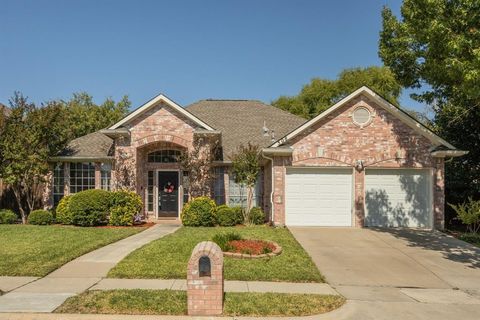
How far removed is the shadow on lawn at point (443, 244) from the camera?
12055mm

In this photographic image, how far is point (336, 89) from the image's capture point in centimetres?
4275

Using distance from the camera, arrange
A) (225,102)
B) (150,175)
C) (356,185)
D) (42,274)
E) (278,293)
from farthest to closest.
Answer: (225,102) → (150,175) → (356,185) → (42,274) → (278,293)

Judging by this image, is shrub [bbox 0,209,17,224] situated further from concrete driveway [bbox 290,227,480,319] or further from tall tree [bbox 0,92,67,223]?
concrete driveway [bbox 290,227,480,319]

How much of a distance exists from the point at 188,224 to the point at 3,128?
915 centimetres

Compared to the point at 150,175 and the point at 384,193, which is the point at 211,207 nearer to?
the point at 150,175

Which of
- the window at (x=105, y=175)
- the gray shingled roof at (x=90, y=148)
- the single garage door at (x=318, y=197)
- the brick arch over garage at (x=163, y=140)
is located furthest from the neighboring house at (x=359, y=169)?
the gray shingled roof at (x=90, y=148)

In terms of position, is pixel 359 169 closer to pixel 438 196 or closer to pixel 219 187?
pixel 438 196

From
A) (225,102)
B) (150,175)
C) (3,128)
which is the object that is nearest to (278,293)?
(150,175)

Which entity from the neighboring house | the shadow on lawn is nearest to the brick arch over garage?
the neighboring house

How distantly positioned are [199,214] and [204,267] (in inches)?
419

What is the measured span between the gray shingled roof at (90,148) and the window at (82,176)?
59cm

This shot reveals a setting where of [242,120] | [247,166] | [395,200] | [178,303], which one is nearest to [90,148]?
[247,166]

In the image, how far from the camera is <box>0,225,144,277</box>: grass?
9945mm

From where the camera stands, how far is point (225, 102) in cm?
2762
